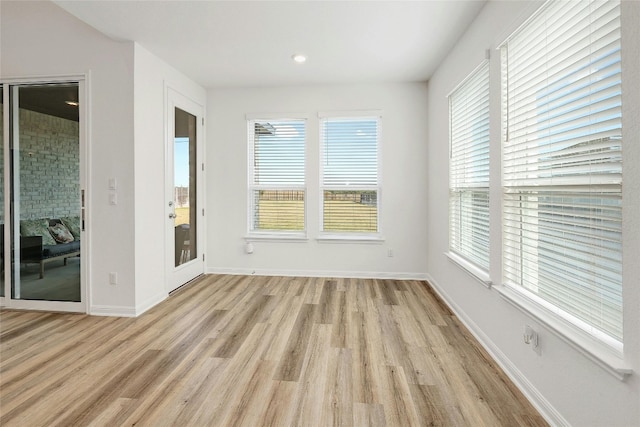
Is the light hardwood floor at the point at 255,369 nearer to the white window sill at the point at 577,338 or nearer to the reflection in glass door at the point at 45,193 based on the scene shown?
the reflection in glass door at the point at 45,193

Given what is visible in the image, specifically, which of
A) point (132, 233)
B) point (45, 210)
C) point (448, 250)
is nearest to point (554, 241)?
point (448, 250)

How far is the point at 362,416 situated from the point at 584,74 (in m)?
2.01

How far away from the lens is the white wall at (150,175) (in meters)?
3.24

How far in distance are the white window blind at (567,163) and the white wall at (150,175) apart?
10.7ft

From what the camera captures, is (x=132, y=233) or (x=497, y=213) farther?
(x=132, y=233)

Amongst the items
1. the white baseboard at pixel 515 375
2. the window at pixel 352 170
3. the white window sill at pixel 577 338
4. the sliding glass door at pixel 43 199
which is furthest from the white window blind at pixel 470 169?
the sliding glass door at pixel 43 199

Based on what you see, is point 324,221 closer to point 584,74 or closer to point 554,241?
point 554,241

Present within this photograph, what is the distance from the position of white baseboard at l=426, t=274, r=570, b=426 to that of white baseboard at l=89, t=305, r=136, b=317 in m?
3.17

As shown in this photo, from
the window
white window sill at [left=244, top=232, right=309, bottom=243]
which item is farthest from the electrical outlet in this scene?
white window sill at [left=244, top=232, right=309, bottom=243]

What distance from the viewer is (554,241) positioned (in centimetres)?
175

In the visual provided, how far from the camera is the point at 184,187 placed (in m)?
4.20

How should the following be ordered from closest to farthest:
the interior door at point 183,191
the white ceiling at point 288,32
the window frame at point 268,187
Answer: the white ceiling at point 288,32, the interior door at point 183,191, the window frame at point 268,187

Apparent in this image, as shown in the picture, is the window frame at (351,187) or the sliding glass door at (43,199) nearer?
the sliding glass door at (43,199)

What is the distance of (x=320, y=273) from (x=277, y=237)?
818 millimetres
